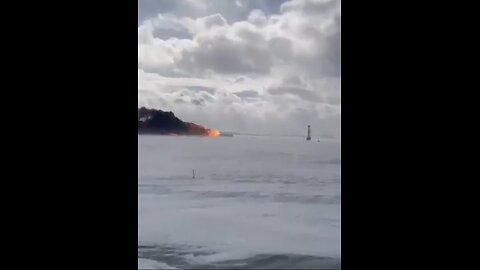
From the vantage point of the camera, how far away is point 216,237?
8.33 ft

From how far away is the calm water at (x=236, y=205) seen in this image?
8.02ft

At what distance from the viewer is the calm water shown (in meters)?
2.44

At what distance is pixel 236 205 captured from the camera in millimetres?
2672
